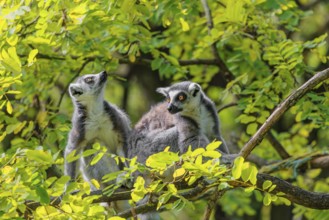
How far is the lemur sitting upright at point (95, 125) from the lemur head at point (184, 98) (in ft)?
1.86

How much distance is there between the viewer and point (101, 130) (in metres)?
6.18

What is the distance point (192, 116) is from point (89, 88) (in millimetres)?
953

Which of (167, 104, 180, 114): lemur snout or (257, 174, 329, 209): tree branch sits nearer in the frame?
(257, 174, 329, 209): tree branch

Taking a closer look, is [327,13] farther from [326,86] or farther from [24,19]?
[24,19]

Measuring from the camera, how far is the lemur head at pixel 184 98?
237 inches

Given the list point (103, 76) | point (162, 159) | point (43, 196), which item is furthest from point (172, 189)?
point (103, 76)

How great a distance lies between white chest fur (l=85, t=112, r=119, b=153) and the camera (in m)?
6.10

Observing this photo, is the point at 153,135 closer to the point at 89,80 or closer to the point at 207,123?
the point at 207,123

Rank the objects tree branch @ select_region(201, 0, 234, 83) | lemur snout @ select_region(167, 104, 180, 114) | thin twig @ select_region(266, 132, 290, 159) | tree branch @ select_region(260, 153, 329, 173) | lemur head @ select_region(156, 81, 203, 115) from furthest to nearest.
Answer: thin twig @ select_region(266, 132, 290, 159), tree branch @ select_region(201, 0, 234, 83), tree branch @ select_region(260, 153, 329, 173), lemur head @ select_region(156, 81, 203, 115), lemur snout @ select_region(167, 104, 180, 114)

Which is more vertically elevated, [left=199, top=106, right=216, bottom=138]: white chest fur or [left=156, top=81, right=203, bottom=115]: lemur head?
[left=156, top=81, right=203, bottom=115]: lemur head

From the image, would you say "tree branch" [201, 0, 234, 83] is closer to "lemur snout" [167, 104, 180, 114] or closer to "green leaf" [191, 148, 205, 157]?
"lemur snout" [167, 104, 180, 114]

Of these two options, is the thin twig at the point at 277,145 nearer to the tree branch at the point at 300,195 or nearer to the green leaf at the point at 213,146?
the tree branch at the point at 300,195

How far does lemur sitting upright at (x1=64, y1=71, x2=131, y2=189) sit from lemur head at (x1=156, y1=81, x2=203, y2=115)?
566 millimetres

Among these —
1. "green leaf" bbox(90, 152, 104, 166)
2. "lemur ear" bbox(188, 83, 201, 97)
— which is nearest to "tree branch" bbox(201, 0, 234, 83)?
"lemur ear" bbox(188, 83, 201, 97)
